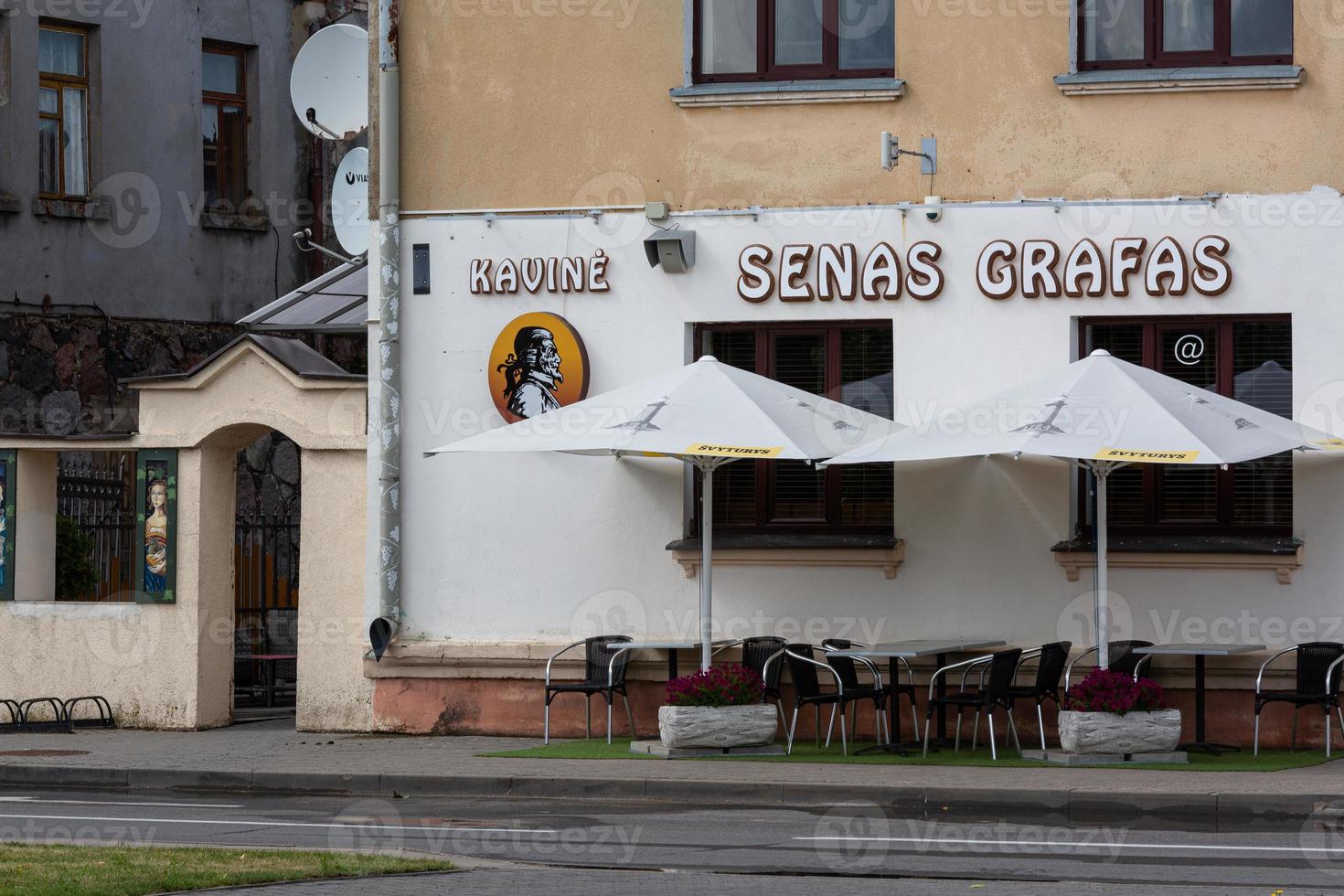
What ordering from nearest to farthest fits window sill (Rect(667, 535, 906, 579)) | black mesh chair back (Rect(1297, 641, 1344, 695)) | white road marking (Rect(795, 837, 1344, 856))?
white road marking (Rect(795, 837, 1344, 856)) < black mesh chair back (Rect(1297, 641, 1344, 695)) < window sill (Rect(667, 535, 906, 579))

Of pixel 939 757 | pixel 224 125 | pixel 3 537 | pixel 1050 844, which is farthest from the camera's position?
pixel 224 125

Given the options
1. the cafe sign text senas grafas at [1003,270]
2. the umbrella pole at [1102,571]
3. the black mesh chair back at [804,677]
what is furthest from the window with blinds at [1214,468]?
the black mesh chair back at [804,677]

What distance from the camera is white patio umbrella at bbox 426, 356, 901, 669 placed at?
47.5 feet

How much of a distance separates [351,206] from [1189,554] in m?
8.82

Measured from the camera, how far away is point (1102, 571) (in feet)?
47.2

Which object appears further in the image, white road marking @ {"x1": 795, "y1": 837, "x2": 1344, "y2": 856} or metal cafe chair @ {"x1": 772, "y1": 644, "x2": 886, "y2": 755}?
metal cafe chair @ {"x1": 772, "y1": 644, "x2": 886, "y2": 755}

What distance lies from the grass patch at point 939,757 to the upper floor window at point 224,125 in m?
11.6

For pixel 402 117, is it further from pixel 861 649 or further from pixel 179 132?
pixel 179 132

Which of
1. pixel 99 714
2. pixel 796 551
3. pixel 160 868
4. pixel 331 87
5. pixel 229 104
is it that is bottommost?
pixel 99 714

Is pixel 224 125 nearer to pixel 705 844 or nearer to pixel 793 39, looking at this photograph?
pixel 793 39

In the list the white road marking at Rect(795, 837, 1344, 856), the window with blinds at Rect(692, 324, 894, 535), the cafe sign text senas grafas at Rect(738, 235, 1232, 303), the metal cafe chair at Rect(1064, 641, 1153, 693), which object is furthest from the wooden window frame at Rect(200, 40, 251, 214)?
the white road marking at Rect(795, 837, 1344, 856)

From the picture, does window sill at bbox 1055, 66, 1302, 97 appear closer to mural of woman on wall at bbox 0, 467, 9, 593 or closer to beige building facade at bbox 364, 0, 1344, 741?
beige building facade at bbox 364, 0, 1344, 741

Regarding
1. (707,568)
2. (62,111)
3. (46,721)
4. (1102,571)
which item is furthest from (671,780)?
(62,111)

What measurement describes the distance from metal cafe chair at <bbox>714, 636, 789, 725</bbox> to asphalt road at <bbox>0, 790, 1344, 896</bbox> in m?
2.62
